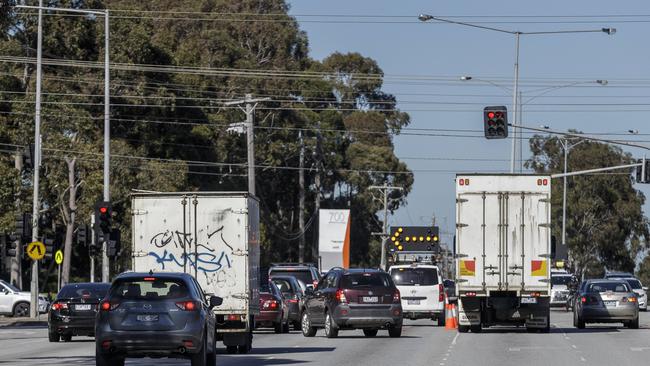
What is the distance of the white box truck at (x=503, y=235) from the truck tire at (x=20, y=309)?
2534 cm

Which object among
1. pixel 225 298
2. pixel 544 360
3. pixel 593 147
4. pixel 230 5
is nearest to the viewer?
pixel 544 360

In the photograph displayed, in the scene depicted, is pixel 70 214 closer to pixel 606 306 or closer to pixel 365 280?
pixel 606 306

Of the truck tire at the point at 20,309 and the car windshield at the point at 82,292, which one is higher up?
the car windshield at the point at 82,292

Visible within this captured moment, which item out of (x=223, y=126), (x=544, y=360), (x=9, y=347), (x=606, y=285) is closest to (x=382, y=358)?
(x=544, y=360)

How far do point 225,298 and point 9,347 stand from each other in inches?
273

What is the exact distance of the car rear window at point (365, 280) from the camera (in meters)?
34.8

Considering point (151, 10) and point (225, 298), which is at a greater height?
point (151, 10)

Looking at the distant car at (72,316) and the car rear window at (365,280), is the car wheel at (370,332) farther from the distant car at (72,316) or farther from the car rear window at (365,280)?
the distant car at (72,316)

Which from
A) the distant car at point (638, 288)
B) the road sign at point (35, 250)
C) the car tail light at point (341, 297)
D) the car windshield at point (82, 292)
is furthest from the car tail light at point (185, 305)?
the distant car at point (638, 288)

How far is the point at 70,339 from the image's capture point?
3584 centimetres

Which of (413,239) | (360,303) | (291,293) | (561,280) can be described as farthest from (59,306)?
(561,280)

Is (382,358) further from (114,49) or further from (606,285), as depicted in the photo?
(114,49)

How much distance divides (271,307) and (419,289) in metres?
6.28

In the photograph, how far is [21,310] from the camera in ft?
186
